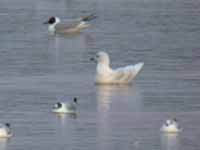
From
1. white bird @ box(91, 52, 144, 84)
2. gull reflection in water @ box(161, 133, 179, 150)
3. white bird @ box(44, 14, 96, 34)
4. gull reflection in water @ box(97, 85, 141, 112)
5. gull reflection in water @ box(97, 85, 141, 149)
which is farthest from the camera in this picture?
white bird @ box(44, 14, 96, 34)

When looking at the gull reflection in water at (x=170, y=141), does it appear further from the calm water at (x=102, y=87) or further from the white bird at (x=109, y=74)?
the white bird at (x=109, y=74)

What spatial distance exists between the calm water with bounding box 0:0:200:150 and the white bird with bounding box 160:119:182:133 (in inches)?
3.4

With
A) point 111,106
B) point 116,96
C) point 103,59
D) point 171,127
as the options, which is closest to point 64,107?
point 111,106

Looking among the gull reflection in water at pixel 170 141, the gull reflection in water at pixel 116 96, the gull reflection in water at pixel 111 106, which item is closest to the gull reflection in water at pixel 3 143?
the gull reflection in water at pixel 111 106

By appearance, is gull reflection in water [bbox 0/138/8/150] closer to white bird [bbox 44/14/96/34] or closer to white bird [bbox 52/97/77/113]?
white bird [bbox 52/97/77/113]

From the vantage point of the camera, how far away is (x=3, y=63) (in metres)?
22.9

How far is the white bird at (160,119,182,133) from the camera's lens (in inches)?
617

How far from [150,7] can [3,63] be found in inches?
513

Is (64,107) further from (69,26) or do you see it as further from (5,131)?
(69,26)

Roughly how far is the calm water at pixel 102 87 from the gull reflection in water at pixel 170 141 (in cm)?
1

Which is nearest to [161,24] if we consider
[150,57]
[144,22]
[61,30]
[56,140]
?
[144,22]

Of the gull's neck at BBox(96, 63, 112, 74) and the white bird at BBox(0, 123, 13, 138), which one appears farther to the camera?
the gull's neck at BBox(96, 63, 112, 74)

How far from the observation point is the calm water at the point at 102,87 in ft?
51.1

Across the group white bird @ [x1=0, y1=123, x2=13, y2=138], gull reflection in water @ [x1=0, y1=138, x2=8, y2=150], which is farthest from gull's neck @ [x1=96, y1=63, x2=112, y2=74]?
gull reflection in water @ [x1=0, y1=138, x2=8, y2=150]
